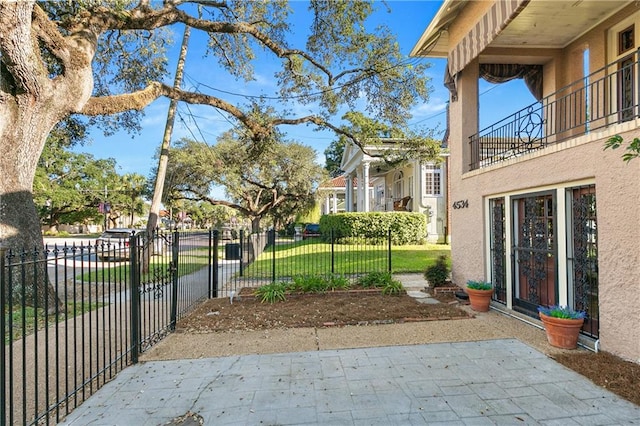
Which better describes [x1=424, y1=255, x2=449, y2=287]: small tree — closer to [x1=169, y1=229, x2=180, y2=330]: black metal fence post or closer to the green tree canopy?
[x1=169, y1=229, x2=180, y2=330]: black metal fence post

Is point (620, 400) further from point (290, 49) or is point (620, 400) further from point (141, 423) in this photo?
point (290, 49)

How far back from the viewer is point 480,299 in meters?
6.23

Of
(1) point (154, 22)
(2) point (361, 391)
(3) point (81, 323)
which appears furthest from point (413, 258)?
(1) point (154, 22)

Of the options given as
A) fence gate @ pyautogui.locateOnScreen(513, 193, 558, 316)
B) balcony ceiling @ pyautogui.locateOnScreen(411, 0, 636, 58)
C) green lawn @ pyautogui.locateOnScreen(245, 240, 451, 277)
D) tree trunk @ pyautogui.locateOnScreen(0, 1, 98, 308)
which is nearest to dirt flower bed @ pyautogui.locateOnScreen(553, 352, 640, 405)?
fence gate @ pyautogui.locateOnScreen(513, 193, 558, 316)

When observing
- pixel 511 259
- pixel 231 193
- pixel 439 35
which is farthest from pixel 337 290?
pixel 231 193

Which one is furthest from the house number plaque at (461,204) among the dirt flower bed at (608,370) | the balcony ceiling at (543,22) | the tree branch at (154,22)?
the tree branch at (154,22)

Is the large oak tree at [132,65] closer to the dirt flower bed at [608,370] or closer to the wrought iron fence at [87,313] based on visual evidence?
the wrought iron fence at [87,313]

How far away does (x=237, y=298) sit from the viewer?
24.2ft

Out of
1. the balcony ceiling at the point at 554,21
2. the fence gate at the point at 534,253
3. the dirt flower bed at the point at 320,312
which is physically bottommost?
the dirt flower bed at the point at 320,312

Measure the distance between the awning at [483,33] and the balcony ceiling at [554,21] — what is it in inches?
27.3

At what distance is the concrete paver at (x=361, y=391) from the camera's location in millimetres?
2977

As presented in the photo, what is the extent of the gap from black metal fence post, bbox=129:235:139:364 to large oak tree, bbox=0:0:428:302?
412 centimetres

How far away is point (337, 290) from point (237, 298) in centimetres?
226

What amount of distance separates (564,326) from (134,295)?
561 cm
